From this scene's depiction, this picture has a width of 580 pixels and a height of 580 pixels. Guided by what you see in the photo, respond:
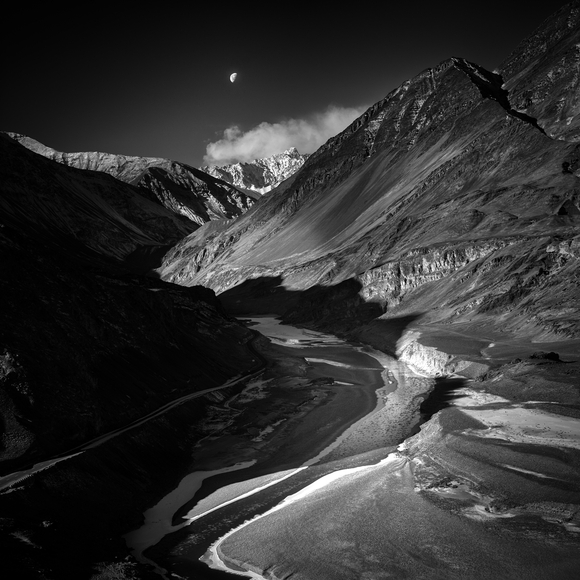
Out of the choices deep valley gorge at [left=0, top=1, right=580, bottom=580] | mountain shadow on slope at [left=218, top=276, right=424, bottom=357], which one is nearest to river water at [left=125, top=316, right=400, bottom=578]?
deep valley gorge at [left=0, top=1, right=580, bottom=580]

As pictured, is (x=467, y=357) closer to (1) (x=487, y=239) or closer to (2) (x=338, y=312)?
(1) (x=487, y=239)

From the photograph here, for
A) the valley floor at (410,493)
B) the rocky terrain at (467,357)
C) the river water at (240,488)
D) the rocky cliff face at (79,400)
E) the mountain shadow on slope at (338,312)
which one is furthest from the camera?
the mountain shadow on slope at (338,312)

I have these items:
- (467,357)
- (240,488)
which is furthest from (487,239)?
(240,488)

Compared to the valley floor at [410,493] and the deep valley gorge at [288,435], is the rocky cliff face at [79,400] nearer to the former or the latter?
the deep valley gorge at [288,435]

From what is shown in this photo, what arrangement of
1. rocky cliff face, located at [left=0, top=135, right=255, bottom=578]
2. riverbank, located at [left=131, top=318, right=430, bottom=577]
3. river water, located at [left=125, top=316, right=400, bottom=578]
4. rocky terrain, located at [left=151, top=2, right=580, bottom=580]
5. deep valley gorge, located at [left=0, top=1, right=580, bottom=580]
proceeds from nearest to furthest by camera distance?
rocky terrain, located at [left=151, top=2, right=580, bottom=580]
deep valley gorge, located at [left=0, top=1, right=580, bottom=580]
rocky cliff face, located at [left=0, top=135, right=255, bottom=578]
river water, located at [left=125, top=316, right=400, bottom=578]
riverbank, located at [left=131, top=318, right=430, bottom=577]

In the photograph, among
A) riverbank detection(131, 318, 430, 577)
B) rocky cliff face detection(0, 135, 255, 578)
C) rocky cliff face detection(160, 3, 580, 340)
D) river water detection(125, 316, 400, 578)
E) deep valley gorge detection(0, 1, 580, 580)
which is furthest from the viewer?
rocky cliff face detection(160, 3, 580, 340)

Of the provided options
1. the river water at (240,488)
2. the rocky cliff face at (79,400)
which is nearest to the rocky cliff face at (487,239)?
the river water at (240,488)

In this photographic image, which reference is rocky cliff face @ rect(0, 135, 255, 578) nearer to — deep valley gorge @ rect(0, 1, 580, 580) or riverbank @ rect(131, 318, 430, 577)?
deep valley gorge @ rect(0, 1, 580, 580)

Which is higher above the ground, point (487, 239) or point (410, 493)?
point (487, 239)

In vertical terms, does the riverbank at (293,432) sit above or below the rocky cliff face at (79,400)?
below
